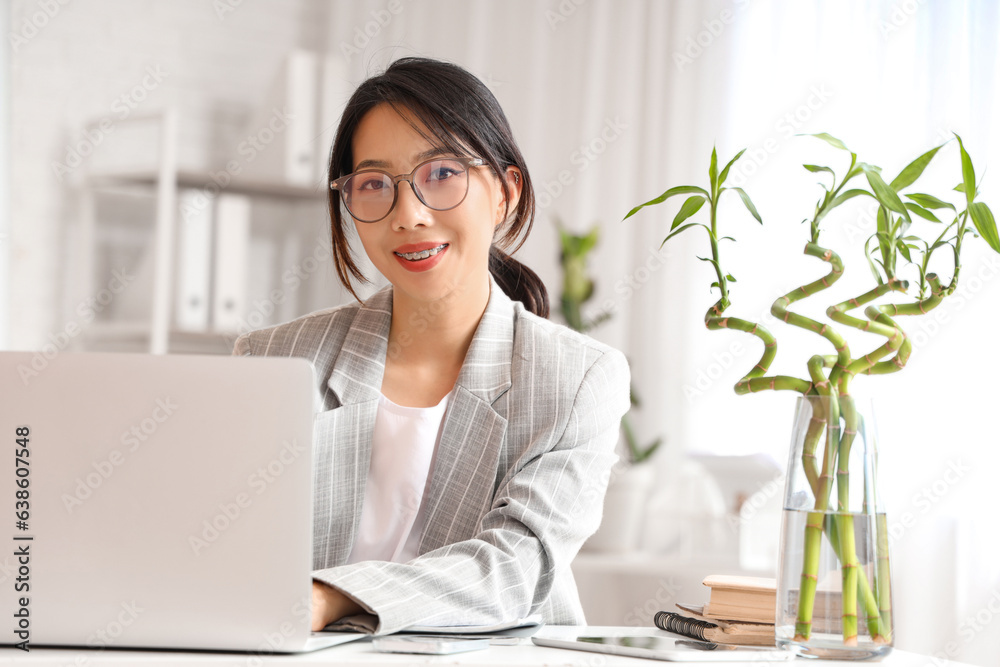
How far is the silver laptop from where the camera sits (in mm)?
799

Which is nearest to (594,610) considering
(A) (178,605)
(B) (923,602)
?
(B) (923,602)

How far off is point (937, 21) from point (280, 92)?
79.3 inches

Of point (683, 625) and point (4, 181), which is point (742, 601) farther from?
point (4, 181)

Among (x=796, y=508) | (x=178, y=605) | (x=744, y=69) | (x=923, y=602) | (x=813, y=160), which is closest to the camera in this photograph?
(x=178, y=605)

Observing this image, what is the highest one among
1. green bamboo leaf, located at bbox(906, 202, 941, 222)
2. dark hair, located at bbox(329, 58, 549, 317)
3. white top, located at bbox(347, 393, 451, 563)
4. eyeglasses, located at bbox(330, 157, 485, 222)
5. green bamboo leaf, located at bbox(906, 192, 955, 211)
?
dark hair, located at bbox(329, 58, 549, 317)

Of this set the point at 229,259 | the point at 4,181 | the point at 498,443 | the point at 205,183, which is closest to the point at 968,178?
the point at 498,443

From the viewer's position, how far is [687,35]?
2.89 meters

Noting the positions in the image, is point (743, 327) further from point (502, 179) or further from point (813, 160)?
point (813, 160)

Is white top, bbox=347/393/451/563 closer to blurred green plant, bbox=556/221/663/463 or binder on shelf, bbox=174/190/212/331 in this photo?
blurred green plant, bbox=556/221/663/463

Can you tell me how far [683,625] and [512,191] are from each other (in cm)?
70

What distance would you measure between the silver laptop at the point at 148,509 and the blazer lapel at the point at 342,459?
0.46m

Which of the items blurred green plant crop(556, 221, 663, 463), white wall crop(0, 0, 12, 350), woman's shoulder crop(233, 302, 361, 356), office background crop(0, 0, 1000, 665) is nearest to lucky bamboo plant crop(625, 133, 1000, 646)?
woman's shoulder crop(233, 302, 361, 356)

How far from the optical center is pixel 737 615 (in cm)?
106

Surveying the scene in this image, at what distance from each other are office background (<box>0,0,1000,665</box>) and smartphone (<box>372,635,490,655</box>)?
1752mm
